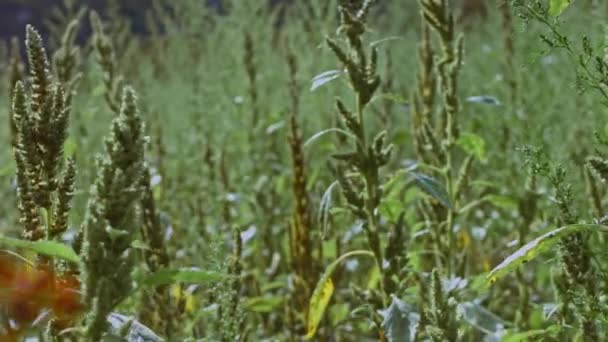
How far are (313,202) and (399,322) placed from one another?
5.93 feet

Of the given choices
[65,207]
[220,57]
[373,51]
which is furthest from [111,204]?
[220,57]

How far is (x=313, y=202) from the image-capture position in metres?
3.49

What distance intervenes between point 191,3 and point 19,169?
4.07 m

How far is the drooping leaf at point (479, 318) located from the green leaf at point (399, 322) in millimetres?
184

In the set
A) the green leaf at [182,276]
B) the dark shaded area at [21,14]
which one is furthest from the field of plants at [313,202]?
the dark shaded area at [21,14]

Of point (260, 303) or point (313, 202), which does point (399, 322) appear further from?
point (313, 202)

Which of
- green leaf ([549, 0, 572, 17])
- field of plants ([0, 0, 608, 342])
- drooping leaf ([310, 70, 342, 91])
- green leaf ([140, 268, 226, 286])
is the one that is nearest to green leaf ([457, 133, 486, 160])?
field of plants ([0, 0, 608, 342])

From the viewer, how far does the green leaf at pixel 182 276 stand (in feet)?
3.35

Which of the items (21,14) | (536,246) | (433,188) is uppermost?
(21,14)

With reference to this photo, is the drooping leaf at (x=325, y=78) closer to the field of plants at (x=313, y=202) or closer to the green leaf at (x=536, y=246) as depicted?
the field of plants at (x=313, y=202)

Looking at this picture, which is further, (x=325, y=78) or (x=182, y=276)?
(x=325, y=78)

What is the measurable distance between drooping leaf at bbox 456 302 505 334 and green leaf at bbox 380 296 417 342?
0.18 meters

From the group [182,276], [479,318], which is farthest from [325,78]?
[182,276]

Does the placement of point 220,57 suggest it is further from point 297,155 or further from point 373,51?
point 373,51
